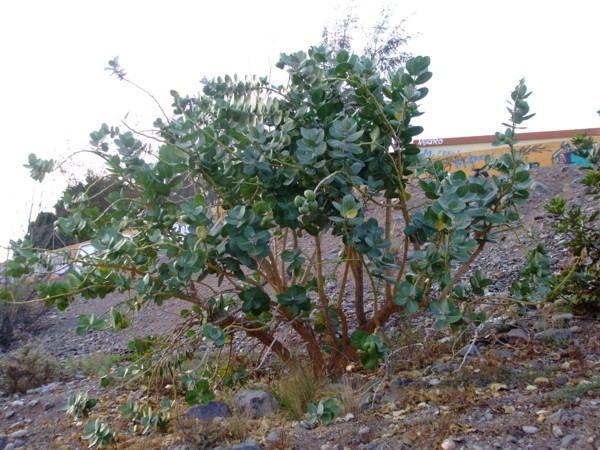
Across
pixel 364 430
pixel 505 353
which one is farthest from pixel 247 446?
pixel 505 353

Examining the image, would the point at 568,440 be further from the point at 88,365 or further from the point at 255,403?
the point at 88,365

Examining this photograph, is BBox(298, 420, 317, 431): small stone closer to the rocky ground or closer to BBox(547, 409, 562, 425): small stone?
the rocky ground

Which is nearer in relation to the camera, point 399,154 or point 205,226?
point 205,226

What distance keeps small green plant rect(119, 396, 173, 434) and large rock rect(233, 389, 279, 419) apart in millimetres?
465

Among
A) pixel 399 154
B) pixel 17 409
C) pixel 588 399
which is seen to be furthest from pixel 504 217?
pixel 17 409

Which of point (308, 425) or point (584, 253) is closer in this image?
point (308, 425)

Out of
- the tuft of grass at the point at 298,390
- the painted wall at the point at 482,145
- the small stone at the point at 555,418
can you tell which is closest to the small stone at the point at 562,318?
the small stone at the point at 555,418

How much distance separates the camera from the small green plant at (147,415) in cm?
354

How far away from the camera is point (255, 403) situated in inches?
159

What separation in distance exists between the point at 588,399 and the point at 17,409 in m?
4.13

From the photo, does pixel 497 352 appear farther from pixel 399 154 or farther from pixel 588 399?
pixel 399 154

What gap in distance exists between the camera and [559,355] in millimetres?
3984

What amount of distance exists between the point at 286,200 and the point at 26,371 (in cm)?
360

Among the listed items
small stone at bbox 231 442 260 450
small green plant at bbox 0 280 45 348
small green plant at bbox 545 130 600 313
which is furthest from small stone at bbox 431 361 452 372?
small green plant at bbox 0 280 45 348
